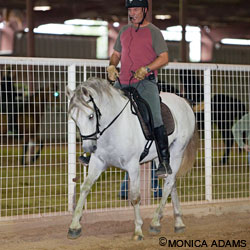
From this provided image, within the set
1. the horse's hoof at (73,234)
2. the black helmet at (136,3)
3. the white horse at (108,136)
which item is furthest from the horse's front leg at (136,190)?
the black helmet at (136,3)

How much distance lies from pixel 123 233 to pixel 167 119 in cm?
127

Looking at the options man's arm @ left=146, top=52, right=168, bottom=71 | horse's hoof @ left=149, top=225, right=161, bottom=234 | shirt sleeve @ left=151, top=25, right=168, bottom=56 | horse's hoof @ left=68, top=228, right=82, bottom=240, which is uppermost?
shirt sleeve @ left=151, top=25, right=168, bottom=56

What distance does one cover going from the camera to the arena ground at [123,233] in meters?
4.76

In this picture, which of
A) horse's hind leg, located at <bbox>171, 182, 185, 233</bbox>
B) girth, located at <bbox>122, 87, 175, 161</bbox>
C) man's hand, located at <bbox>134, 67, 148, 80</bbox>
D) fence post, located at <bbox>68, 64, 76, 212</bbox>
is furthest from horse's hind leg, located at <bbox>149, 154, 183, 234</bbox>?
man's hand, located at <bbox>134, 67, 148, 80</bbox>

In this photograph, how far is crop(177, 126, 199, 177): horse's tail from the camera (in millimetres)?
5844

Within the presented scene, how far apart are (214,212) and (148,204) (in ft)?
2.69

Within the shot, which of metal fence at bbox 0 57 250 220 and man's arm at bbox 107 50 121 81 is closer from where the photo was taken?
man's arm at bbox 107 50 121 81

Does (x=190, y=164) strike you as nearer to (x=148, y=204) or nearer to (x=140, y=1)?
(x=148, y=204)

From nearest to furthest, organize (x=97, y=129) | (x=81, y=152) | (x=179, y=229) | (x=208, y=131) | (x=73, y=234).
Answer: (x=97, y=129) < (x=73, y=234) < (x=179, y=229) < (x=208, y=131) < (x=81, y=152)

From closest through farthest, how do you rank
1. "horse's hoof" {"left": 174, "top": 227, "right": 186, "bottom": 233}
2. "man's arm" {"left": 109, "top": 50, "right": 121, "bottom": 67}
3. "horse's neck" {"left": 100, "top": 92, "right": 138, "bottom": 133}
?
"horse's neck" {"left": 100, "top": 92, "right": 138, "bottom": 133} < "man's arm" {"left": 109, "top": 50, "right": 121, "bottom": 67} < "horse's hoof" {"left": 174, "top": 227, "right": 186, "bottom": 233}

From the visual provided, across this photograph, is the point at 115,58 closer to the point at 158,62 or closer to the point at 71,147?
the point at 158,62

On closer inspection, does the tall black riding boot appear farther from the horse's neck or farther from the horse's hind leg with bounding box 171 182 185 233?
the horse's hind leg with bounding box 171 182 185 233

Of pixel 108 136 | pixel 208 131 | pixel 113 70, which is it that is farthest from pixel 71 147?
pixel 208 131

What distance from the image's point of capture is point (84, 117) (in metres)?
4.35
